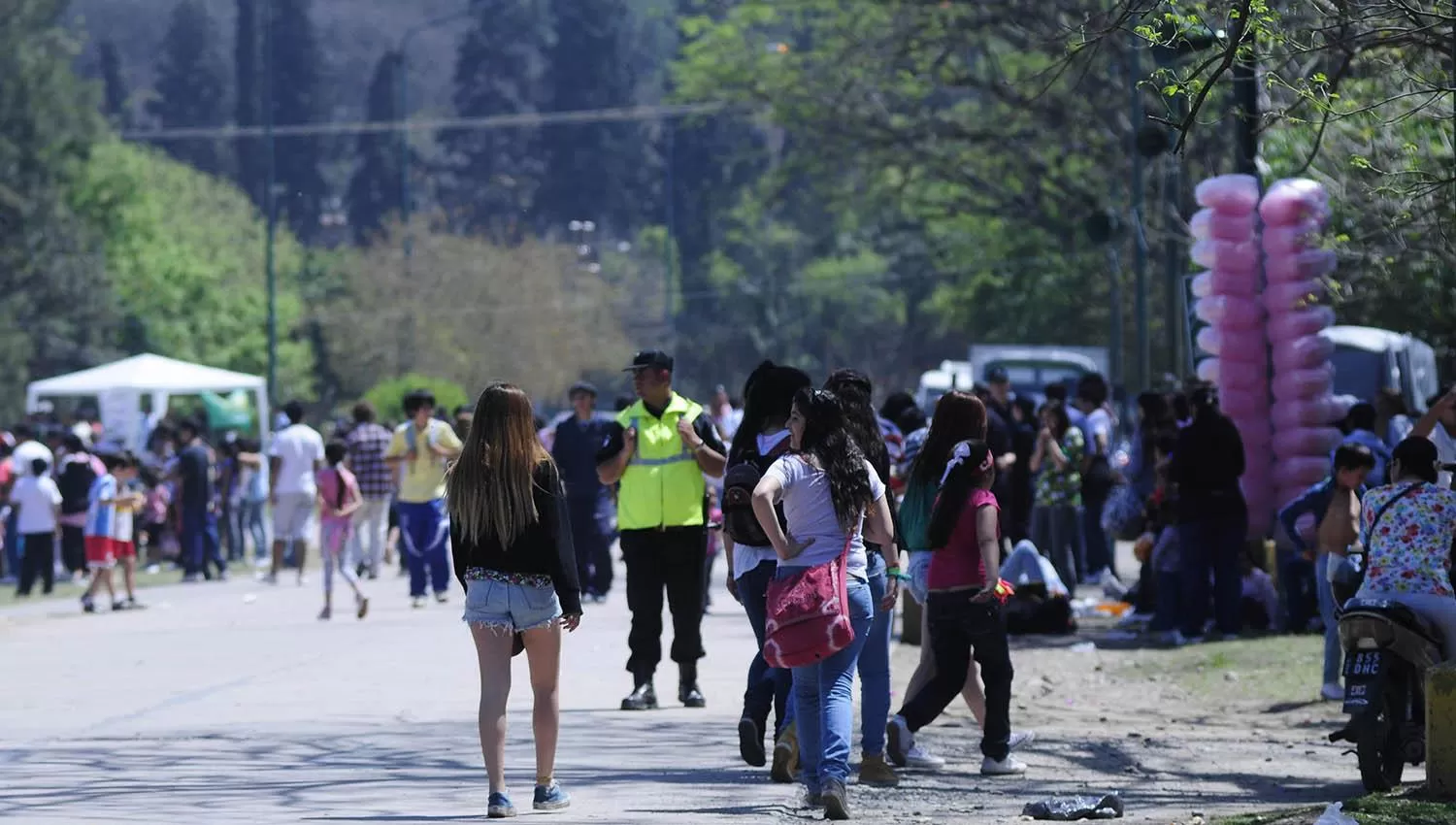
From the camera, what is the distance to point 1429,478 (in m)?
10.0

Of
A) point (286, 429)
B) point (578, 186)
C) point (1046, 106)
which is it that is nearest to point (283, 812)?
point (286, 429)

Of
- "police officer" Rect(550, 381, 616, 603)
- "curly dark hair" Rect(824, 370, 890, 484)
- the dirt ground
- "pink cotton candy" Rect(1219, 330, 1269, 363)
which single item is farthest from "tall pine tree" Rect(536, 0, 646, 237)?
"curly dark hair" Rect(824, 370, 890, 484)

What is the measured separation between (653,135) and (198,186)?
138 ft

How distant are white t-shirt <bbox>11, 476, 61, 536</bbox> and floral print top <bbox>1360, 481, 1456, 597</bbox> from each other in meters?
17.2

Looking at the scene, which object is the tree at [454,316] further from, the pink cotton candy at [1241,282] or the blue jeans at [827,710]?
the blue jeans at [827,710]

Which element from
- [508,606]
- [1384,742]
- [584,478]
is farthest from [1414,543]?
[584,478]

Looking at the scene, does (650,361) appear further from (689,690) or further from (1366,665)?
(1366,665)

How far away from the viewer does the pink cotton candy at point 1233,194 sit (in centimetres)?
1805

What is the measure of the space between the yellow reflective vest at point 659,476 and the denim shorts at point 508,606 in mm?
3393

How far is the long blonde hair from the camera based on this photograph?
884 centimetres

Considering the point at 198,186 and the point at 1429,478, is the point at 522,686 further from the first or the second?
the point at 198,186

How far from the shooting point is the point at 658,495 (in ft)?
40.5

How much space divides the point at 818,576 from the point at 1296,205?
9.75 m

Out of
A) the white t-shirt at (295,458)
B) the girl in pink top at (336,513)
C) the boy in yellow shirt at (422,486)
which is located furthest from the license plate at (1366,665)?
the white t-shirt at (295,458)
